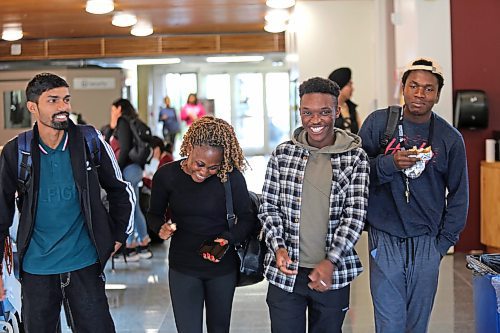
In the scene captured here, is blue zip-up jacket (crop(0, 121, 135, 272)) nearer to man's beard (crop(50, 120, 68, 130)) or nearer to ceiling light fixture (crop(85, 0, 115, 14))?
man's beard (crop(50, 120, 68, 130))

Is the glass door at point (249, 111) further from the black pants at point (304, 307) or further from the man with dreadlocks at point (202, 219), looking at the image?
the black pants at point (304, 307)

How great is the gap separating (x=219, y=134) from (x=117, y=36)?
9942 mm

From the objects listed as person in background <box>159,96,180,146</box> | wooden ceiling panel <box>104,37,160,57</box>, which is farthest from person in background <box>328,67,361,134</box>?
person in background <box>159,96,180,146</box>

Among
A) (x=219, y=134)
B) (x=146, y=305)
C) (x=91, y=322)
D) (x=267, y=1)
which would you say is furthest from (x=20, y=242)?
(x=267, y=1)

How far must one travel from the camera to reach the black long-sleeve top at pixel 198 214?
10.2 ft

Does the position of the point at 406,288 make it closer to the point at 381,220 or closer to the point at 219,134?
the point at 381,220

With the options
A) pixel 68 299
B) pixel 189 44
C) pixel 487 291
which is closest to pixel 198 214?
pixel 68 299

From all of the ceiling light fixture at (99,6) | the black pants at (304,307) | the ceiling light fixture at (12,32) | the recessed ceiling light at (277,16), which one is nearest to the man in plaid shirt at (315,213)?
the black pants at (304,307)

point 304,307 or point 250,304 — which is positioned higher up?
point 304,307

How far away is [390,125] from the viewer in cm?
313

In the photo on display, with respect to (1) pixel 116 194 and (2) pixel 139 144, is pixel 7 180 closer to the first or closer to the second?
(1) pixel 116 194

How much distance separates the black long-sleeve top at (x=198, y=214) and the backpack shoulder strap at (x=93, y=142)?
0.96ft

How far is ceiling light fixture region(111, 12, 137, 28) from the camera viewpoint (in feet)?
32.4

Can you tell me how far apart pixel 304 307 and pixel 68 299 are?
3.37 ft
